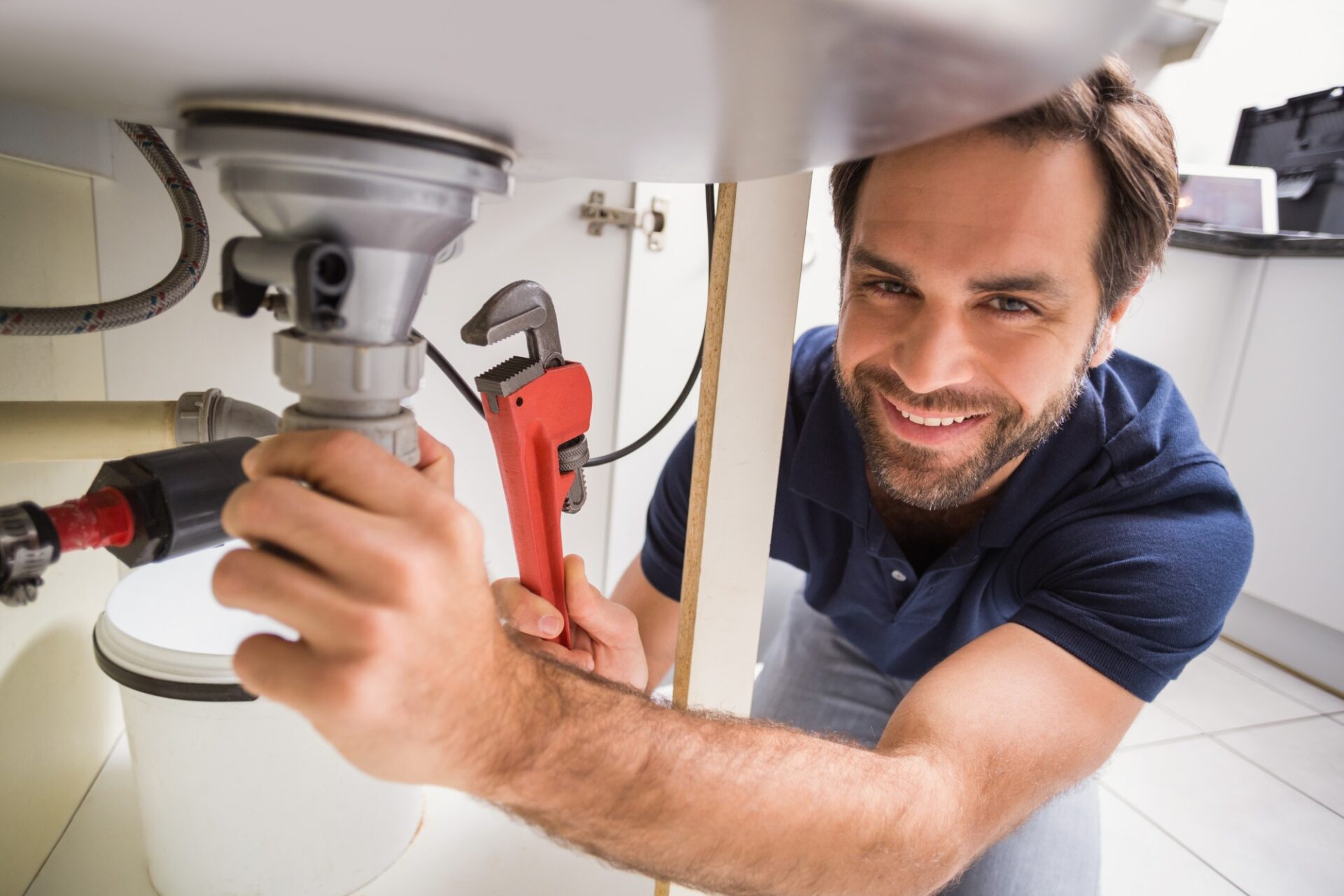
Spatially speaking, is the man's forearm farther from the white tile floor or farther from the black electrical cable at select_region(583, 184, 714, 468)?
the white tile floor

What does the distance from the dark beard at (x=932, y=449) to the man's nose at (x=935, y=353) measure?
0.03m

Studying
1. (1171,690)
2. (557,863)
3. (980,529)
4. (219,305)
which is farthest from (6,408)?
(1171,690)

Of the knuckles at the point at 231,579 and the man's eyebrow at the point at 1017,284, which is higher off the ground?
the man's eyebrow at the point at 1017,284

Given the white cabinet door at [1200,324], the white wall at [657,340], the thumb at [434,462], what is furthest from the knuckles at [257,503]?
the white cabinet door at [1200,324]

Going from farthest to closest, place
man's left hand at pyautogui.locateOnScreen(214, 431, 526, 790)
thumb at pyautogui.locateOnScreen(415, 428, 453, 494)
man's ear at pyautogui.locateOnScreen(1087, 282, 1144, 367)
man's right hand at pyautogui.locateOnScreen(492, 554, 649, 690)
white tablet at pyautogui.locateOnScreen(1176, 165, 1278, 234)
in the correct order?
white tablet at pyautogui.locateOnScreen(1176, 165, 1278, 234) < man's ear at pyautogui.locateOnScreen(1087, 282, 1144, 367) < man's right hand at pyautogui.locateOnScreen(492, 554, 649, 690) < thumb at pyautogui.locateOnScreen(415, 428, 453, 494) < man's left hand at pyautogui.locateOnScreen(214, 431, 526, 790)

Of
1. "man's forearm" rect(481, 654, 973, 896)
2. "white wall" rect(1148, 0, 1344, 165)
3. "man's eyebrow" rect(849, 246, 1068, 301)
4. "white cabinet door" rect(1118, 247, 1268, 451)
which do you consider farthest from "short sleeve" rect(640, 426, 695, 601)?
"white wall" rect(1148, 0, 1344, 165)

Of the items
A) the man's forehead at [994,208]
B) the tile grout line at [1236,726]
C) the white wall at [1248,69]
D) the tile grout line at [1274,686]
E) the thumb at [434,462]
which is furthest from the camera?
the white wall at [1248,69]

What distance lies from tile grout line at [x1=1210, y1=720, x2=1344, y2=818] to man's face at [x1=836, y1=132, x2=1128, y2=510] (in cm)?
98

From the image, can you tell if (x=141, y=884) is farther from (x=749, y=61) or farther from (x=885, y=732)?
(x=749, y=61)

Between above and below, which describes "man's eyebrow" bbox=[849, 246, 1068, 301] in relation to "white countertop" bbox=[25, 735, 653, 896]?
above

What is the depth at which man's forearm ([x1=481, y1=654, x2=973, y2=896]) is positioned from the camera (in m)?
0.32

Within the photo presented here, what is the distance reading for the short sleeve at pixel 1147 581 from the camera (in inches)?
21.9

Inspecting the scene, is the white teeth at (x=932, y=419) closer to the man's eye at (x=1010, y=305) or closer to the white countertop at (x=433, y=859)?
the man's eye at (x=1010, y=305)

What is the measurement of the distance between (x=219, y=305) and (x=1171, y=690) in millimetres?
1732
